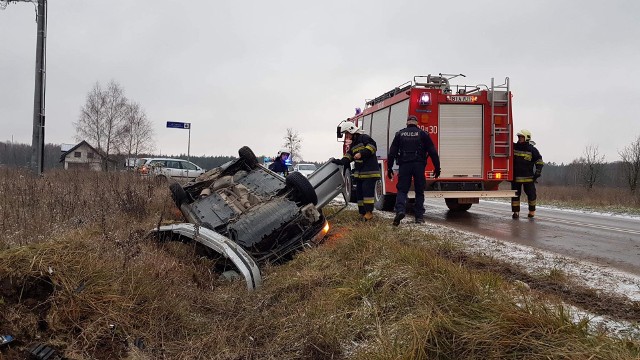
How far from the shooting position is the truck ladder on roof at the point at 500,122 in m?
8.59

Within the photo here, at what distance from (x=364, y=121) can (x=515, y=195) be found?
13.9 ft

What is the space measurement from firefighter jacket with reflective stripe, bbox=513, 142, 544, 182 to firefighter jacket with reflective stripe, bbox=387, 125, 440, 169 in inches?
104

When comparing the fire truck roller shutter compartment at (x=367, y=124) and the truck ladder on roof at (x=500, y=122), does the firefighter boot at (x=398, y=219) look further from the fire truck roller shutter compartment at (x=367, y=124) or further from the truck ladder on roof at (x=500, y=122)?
the fire truck roller shutter compartment at (x=367, y=124)

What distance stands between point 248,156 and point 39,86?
7.92 metres

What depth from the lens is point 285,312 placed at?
3057 millimetres

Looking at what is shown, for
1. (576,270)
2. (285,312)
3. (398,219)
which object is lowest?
(285,312)

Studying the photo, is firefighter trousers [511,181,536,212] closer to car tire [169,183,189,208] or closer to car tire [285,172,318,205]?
car tire [285,172,318,205]

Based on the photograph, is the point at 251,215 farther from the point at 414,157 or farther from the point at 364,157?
the point at 414,157

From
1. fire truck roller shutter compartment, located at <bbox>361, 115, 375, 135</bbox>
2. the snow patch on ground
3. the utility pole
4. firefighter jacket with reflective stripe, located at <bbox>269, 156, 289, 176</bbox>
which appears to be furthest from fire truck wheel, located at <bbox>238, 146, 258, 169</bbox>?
the utility pole

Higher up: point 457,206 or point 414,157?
point 414,157

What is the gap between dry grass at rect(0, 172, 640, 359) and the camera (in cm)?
207

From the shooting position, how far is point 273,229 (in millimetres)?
4844

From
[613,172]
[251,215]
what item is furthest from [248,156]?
[613,172]

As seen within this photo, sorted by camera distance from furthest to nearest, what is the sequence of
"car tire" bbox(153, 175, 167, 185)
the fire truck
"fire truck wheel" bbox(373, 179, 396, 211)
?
1. "car tire" bbox(153, 175, 167, 185)
2. "fire truck wheel" bbox(373, 179, 396, 211)
3. the fire truck
